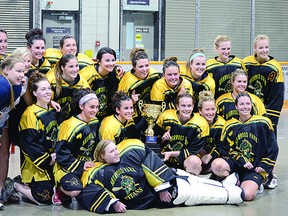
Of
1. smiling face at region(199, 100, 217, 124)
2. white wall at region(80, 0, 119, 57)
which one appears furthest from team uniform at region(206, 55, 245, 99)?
white wall at region(80, 0, 119, 57)

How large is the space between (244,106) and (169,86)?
726 mm

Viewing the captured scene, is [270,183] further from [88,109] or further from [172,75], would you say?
[88,109]

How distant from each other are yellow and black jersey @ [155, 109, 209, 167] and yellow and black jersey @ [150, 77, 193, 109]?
7.7 inches

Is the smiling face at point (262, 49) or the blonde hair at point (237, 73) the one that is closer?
the blonde hair at point (237, 73)

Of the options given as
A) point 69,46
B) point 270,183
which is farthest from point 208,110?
point 69,46

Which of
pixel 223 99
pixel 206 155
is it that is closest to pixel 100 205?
pixel 206 155

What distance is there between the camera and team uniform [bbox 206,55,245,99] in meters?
5.33

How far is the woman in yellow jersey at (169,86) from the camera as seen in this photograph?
5020 millimetres

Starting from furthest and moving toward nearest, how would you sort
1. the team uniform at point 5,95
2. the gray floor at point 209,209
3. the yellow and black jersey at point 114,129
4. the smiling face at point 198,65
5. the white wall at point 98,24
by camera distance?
the white wall at point 98,24 < the smiling face at point 198,65 < the yellow and black jersey at point 114,129 < the gray floor at point 209,209 < the team uniform at point 5,95

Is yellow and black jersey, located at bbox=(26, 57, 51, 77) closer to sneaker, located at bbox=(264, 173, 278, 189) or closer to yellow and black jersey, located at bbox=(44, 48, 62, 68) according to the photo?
yellow and black jersey, located at bbox=(44, 48, 62, 68)

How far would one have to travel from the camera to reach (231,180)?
15.2ft

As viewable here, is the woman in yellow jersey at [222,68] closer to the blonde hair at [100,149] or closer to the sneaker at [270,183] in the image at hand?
the sneaker at [270,183]

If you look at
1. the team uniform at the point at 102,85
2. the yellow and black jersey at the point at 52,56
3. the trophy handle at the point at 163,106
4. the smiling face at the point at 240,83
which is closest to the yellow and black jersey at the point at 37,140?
the team uniform at the point at 102,85

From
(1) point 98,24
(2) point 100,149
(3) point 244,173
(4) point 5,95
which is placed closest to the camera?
(4) point 5,95
